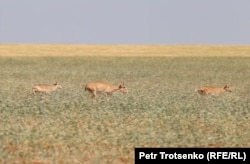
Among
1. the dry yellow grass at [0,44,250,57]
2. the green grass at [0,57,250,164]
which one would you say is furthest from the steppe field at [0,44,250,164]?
the dry yellow grass at [0,44,250,57]

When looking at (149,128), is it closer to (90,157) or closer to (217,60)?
(90,157)

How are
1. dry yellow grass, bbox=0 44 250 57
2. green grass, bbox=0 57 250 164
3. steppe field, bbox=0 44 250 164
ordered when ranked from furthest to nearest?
1. dry yellow grass, bbox=0 44 250 57
2. green grass, bbox=0 57 250 164
3. steppe field, bbox=0 44 250 164

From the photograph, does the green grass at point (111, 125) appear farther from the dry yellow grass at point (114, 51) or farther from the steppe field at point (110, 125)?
the dry yellow grass at point (114, 51)

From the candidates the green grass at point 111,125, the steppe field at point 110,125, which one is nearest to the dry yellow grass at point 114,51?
the steppe field at point 110,125

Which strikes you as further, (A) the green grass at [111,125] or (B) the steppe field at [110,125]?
(A) the green grass at [111,125]

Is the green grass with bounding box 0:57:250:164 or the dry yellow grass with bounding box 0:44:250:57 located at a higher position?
the green grass with bounding box 0:57:250:164

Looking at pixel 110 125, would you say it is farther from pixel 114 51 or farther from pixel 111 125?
pixel 114 51

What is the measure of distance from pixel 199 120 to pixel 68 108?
632 centimetres

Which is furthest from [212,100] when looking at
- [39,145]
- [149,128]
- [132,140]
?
[39,145]

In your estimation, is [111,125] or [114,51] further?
[114,51]

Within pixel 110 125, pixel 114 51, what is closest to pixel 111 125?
pixel 110 125

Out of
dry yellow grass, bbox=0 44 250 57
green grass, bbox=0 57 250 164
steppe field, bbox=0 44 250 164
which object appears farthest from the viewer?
dry yellow grass, bbox=0 44 250 57

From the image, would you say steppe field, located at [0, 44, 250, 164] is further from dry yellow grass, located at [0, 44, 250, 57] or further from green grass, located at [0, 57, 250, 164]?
dry yellow grass, located at [0, 44, 250, 57]

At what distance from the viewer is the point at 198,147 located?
18266mm
